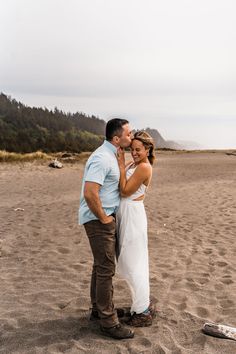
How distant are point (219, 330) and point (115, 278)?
212cm

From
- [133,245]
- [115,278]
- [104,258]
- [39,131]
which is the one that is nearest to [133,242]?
[133,245]

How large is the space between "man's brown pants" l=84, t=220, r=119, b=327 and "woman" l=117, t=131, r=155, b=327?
0.59 ft

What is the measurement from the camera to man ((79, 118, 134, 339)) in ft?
13.2

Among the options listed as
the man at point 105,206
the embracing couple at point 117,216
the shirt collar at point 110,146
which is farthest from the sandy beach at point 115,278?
the shirt collar at point 110,146

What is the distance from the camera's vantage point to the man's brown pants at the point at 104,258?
13.7ft

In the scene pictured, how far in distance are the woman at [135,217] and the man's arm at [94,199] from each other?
13.6 inches

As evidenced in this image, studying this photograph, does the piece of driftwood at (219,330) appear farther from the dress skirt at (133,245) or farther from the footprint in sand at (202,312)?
the dress skirt at (133,245)

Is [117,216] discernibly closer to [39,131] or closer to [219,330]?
[219,330]

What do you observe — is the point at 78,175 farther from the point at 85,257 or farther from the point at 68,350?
the point at 68,350

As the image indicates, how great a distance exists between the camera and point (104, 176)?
158 inches

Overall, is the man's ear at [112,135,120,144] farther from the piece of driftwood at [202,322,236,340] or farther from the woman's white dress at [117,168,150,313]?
the piece of driftwood at [202,322,236,340]

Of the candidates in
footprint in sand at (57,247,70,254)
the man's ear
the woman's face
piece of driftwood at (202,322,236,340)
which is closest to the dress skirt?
the woman's face

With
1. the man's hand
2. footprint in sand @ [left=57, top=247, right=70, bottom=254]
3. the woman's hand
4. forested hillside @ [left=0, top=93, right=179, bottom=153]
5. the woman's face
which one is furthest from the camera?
forested hillside @ [left=0, top=93, right=179, bottom=153]

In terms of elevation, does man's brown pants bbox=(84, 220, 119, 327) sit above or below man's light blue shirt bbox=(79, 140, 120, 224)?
below
